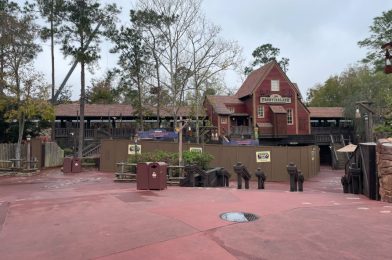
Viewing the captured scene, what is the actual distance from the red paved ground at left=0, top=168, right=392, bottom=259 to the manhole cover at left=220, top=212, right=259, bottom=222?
0.66 feet

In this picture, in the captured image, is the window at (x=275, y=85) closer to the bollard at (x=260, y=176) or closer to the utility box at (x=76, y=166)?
the utility box at (x=76, y=166)

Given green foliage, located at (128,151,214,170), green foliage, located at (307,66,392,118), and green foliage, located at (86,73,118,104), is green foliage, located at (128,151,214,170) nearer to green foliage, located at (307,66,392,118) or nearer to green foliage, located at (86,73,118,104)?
green foliage, located at (307,66,392,118)

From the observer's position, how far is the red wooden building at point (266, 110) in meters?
42.9

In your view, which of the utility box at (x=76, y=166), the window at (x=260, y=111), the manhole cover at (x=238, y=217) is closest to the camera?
the manhole cover at (x=238, y=217)

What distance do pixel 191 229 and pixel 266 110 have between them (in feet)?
125

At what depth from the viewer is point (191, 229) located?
23.7ft

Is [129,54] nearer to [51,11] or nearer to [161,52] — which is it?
[161,52]

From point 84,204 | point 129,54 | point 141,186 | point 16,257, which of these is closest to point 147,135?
point 129,54

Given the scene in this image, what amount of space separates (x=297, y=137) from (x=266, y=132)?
181 inches

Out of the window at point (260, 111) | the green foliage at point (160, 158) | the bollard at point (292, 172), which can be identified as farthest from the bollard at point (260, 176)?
the window at point (260, 111)

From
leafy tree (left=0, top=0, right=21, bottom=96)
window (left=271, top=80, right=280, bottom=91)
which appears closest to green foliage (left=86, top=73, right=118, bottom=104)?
window (left=271, top=80, right=280, bottom=91)

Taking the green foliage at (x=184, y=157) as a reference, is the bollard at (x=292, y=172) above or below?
below

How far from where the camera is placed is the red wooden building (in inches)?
1688

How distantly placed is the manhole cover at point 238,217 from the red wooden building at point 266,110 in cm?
3283
